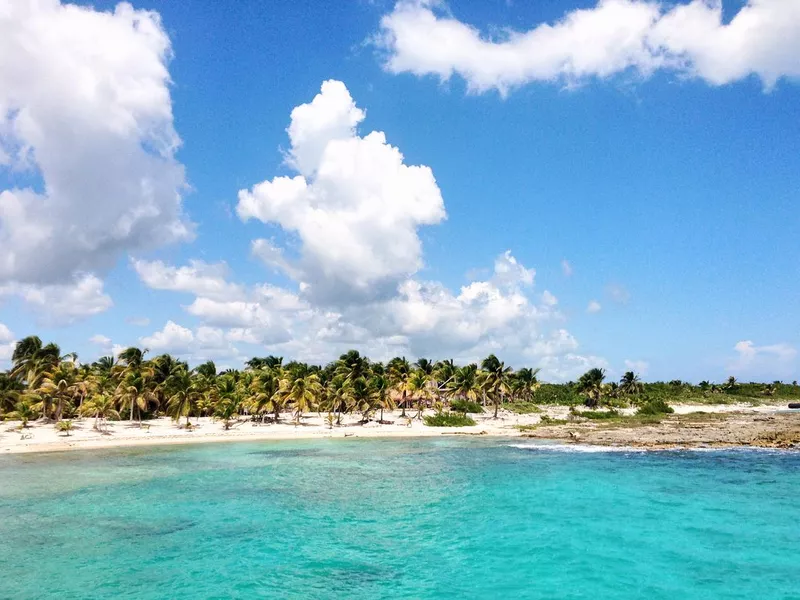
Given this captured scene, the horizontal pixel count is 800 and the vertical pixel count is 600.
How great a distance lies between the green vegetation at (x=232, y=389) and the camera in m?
71.2

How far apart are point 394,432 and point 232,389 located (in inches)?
963

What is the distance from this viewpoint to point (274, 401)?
7556 centimetres

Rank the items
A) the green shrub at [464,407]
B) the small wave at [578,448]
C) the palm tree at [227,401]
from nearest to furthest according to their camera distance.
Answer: the small wave at [578,448] → the palm tree at [227,401] → the green shrub at [464,407]

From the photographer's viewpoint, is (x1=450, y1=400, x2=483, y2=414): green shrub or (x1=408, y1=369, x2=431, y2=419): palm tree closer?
(x1=408, y1=369, x2=431, y2=419): palm tree

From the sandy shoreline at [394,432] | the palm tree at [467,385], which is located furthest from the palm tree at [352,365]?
the palm tree at [467,385]

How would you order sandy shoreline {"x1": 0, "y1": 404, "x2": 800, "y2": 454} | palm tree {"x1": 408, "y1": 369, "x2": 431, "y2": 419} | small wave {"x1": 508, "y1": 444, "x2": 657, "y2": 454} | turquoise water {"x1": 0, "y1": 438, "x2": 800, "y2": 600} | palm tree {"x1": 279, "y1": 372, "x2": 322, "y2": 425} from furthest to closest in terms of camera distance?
palm tree {"x1": 408, "y1": 369, "x2": 431, "y2": 419}
palm tree {"x1": 279, "y1": 372, "x2": 322, "y2": 425}
sandy shoreline {"x1": 0, "y1": 404, "x2": 800, "y2": 454}
small wave {"x1": 508, "y1": 444, "x2": 657, "y2": 454}
turquoise water {"x1": 0, "y1": 438, "x2": 800, "y2": 600}

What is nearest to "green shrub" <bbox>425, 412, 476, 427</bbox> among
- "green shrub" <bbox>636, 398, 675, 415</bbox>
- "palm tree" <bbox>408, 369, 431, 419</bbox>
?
"palm tree" <bbox>408, 369, 431, 419</bbox>

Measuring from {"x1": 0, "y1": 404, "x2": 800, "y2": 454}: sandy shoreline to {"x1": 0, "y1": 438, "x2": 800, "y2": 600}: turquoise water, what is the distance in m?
12.4

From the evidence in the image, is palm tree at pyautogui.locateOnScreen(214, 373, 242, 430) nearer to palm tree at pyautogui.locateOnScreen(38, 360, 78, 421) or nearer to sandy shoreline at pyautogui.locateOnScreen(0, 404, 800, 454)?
sandy shoreline at pyautogui.locateOnScreen(0, 404, 800, 454)

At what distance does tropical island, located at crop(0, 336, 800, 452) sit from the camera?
64562 mm

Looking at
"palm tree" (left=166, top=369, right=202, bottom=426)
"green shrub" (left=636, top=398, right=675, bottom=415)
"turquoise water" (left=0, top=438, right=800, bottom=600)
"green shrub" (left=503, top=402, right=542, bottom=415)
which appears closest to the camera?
"turquoise water" (left=0, top=438, right=800, bottom=600)

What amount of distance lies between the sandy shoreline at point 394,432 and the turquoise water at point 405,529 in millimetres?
12401

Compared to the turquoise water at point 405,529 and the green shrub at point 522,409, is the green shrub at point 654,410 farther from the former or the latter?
the turquoise water at point 405,529

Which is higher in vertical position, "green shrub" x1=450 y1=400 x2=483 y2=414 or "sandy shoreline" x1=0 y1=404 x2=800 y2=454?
"green shrub" x1=450 y1=400 x2=483 y2=414
